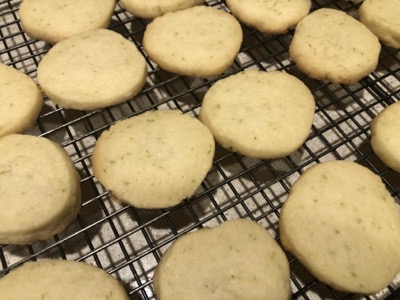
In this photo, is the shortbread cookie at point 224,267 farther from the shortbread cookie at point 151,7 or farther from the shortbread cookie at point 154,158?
the shortbread cookie at point 151,7

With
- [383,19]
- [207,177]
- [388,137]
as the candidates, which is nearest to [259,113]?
[207,177]

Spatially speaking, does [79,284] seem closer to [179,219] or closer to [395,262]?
[179,219]

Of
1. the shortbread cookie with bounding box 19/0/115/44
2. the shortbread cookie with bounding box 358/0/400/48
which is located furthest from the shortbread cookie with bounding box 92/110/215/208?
the shortbread cookie with bounding box 358/0/400/48

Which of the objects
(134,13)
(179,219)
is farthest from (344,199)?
(134,13)

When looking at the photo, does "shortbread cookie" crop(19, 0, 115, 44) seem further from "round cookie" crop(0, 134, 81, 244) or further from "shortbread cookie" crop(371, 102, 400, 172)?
"shortbread cookie" crop(371, 102, 400, 172)

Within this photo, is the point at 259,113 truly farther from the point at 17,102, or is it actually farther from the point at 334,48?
the point at 17,102

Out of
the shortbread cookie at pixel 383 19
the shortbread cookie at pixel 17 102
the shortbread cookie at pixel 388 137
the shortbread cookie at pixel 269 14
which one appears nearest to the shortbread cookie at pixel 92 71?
the shortbread cookie at pixel 17 102
